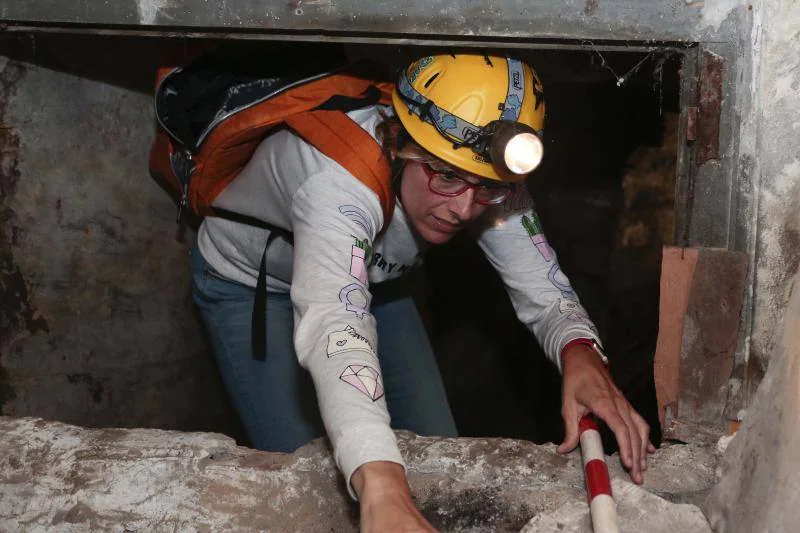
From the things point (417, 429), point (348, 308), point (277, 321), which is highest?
point (348, 308)

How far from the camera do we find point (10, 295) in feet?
9.74

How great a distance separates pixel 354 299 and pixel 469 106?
65 centimetres

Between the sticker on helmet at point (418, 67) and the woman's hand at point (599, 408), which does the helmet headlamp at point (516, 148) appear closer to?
the sticker on helmet at point (418, 67)

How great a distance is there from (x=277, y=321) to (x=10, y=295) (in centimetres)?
103

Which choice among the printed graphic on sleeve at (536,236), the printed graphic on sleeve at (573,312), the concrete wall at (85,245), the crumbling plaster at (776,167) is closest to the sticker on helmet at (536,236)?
the printed graphic on sleeve at (536,236)

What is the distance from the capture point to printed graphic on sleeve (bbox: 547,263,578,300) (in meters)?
2.46

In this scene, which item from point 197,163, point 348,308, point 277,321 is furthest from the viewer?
point 277,321

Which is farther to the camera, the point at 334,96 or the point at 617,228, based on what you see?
the point at 617,228

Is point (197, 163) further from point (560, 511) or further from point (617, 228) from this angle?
point (617, 228)

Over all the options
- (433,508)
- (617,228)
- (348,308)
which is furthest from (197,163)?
(617,228)

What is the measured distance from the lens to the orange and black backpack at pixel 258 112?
210 centimetres

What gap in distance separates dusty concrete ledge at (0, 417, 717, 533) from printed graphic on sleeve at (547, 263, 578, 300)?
1.76 ft

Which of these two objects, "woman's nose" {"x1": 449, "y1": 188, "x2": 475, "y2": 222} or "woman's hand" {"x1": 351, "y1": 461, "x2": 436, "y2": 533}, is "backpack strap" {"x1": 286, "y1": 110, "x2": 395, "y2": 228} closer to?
"woman's nose" {"x1": 449, "y1": 188, "x2": 475, "y2": 222}

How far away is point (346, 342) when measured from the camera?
5.92ft
